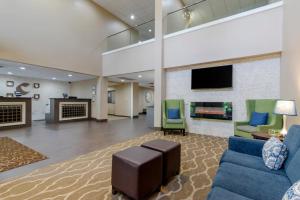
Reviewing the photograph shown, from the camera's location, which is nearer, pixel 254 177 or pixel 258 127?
pixel 254 177

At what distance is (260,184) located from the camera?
4.50ft

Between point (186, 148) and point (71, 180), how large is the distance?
2502mm

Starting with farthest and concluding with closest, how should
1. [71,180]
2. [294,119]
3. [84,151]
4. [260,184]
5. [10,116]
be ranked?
1. [10,116]
2. [84,151]
3. [294,119]
4. [71,180]
5. [260,184]

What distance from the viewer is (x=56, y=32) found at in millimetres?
6398

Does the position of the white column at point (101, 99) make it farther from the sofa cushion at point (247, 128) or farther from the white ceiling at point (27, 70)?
the sofa cushion at point (247, 128)

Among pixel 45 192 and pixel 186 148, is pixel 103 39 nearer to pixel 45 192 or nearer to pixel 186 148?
pixel 186 148

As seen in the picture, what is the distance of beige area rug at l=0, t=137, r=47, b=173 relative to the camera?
278cm

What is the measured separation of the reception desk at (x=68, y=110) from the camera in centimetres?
767

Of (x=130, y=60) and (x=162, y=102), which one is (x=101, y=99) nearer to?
(x=130, y=60)

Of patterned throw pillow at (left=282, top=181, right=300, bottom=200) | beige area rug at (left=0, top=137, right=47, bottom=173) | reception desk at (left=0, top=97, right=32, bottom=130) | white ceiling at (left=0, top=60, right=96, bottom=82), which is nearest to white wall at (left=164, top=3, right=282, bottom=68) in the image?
patterned throw pillow at (left=282, top=181, right=300, bottom=200)

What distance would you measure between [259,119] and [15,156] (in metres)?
5.56

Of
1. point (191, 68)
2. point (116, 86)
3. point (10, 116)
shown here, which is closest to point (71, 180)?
point (191, 68)

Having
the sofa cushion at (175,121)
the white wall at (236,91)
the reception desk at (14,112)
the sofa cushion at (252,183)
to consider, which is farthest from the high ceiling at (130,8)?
the sofa cushion at (252,183)

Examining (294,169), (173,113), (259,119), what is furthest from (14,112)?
(259,119)
